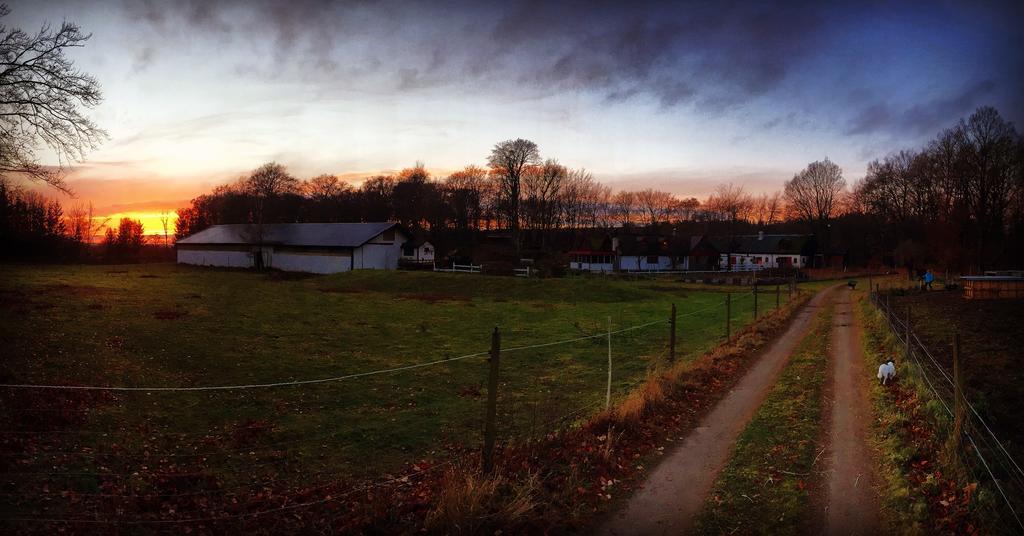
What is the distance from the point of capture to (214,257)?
6794 cm

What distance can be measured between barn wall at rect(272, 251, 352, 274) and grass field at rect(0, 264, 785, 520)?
26.2 metres

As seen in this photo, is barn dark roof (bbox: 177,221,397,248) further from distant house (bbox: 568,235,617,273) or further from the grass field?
distant house (bbox: 568,235,617,273)

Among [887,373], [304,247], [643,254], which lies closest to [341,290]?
[304,247]

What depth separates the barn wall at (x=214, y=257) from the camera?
6481 centimetres

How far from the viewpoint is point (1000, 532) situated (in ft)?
18.0

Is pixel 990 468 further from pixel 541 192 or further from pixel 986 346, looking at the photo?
pixel 541 192

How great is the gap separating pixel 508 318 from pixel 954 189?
5762cm

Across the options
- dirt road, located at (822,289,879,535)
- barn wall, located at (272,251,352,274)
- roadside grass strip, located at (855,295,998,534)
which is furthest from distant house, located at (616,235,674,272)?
roadside grass strip, located at (855,295,998,534)

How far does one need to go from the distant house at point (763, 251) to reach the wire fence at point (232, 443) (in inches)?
2954

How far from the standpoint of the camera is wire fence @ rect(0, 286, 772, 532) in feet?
22.0

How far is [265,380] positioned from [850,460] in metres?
12.7

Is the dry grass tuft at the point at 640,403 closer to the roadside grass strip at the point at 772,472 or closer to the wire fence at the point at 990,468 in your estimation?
the roadside grass strip at the point at 772,472

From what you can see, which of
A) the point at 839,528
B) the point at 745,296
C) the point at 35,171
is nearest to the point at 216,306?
the point at 35,171

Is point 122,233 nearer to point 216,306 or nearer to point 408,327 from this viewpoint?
point 216,306
